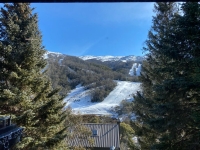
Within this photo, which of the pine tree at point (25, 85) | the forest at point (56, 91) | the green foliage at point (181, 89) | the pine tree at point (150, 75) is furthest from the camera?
the pine tree at point (150, 75)

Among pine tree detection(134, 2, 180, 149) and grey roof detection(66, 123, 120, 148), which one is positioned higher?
pine tree detection(134, 2, 180, 149)

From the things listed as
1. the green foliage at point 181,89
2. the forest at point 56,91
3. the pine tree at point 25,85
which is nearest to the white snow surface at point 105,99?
the forest at point 56,91

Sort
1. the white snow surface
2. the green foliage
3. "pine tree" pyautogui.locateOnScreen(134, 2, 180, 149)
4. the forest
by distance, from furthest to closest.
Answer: the white snow surface
"pine tree" pyautogui.locateOnScreen(134, 2, 180, 149)
the forest
the green foliage

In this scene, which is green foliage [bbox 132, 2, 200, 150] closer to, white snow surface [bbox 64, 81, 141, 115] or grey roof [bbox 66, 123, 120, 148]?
grey roof [bbox 66, 123, 120, 148]

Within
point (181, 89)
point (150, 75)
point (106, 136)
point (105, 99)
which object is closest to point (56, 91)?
point (181, 89)

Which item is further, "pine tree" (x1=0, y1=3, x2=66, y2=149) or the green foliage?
"pine tree" (x1=0, y1=3, x2=66, y2=149)

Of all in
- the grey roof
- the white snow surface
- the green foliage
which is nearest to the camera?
the green foliage

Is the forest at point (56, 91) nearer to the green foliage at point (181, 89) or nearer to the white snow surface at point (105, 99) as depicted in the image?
the green foliage at point (181, 89)

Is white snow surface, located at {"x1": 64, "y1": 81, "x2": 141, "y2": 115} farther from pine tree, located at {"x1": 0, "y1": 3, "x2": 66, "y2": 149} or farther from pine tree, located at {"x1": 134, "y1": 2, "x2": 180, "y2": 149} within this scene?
pine tree, located at {"x1": 0, "y1": 3, "x2": 66, "y2": 149}

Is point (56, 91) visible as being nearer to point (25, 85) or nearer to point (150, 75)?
point (25, 85)

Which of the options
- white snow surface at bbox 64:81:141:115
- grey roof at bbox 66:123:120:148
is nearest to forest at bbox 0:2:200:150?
grey roof at bbox 66:123:120:148
